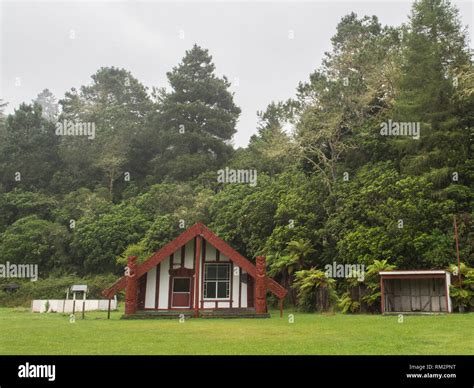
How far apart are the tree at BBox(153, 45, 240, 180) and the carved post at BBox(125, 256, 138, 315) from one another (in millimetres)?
24860

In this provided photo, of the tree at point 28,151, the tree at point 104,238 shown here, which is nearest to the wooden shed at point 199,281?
the tree at point 104,238

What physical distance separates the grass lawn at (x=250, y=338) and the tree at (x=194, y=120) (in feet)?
103

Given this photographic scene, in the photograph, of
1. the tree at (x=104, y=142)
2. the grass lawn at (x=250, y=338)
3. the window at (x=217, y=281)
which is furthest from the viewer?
the tree at (x=104, y=142)

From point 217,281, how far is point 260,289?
133 inches

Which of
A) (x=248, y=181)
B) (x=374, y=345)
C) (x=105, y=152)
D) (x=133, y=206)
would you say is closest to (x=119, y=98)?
(x=105, y=152)

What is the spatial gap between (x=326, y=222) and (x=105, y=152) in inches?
1187

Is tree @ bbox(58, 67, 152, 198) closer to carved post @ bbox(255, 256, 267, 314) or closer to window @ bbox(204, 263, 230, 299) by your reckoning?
window @ bbox(204, 263, 230, 299)

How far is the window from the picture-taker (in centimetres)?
2458

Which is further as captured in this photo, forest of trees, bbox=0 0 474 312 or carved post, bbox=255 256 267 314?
forest of trees, bbox=0 0 474 312

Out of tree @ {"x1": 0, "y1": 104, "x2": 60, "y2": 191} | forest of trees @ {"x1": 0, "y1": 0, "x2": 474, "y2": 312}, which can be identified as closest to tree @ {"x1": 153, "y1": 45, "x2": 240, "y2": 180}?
forest of trees @ {"x1": 0, "y1": 0, "x2": 474, "y2": 312}

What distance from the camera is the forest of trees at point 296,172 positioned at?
82.3 ft

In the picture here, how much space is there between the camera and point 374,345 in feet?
38.6

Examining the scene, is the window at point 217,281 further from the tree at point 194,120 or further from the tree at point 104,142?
the tree at point 104,142
